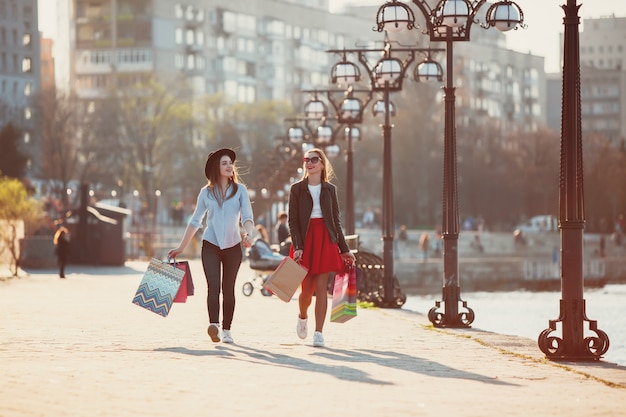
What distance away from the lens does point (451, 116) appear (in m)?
21.2

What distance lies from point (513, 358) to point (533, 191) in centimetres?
11249

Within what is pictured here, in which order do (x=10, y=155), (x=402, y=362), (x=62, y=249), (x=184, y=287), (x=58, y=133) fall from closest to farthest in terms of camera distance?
(x=402, y=362), (x=184, y=287), (x=62, y=249), (x=10, y=155), (x=58, y=133)

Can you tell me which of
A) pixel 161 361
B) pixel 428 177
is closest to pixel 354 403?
pixel 161 361

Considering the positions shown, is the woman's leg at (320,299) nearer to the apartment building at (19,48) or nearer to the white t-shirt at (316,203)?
the white t-shirt at (316,203)

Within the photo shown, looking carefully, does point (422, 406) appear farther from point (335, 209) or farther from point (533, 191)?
point (533, 191)

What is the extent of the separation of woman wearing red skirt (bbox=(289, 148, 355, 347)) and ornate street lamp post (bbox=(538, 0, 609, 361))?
207cm

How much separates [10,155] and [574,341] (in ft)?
293

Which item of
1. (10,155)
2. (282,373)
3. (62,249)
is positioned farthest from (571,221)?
(10,155)

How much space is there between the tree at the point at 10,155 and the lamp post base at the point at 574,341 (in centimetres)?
8775

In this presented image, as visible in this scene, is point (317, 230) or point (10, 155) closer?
point (317, 230)

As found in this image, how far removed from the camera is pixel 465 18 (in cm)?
2038

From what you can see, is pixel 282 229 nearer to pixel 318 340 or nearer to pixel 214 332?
pixel 214 332

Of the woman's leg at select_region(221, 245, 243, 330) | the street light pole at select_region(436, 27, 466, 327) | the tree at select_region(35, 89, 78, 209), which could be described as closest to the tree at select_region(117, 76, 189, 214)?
the tree at select_region(35, 89, 78, 209)

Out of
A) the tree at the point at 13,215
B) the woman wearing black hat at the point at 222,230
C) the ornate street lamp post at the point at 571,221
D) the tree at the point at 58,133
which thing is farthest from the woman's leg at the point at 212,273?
the tree at the point at 58,133
